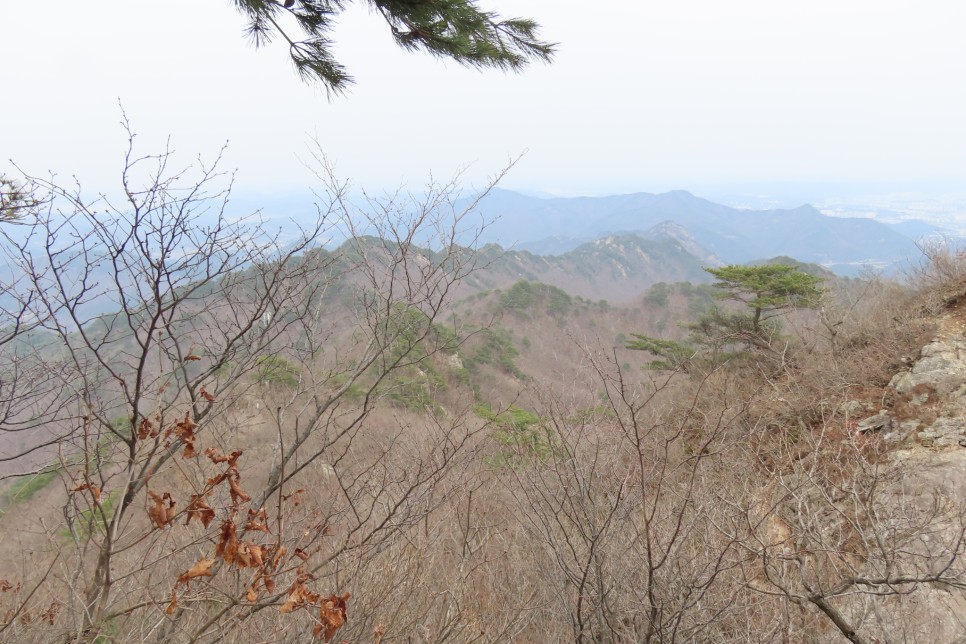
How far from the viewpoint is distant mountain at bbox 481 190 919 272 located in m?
119

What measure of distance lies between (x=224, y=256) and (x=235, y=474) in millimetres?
2005

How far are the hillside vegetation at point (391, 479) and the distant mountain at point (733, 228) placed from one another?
82636 mm

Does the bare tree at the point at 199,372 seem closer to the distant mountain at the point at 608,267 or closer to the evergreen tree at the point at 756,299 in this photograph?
the evergreen tree at the point at 756,299

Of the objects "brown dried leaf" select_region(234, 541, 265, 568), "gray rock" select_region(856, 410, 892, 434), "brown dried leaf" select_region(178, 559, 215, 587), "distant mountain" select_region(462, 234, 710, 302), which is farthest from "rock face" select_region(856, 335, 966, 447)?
"distant mountain" select_region(462, 234, 710, 302)

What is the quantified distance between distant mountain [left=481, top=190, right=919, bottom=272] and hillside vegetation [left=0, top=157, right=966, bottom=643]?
3253 inches

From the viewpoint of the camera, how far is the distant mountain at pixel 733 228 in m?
119

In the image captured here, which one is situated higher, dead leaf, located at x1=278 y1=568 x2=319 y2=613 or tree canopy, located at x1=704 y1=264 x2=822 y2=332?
dead leaf, located at x1=278 y1=568 x2=319 y2=613

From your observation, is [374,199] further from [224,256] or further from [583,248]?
[583,248]

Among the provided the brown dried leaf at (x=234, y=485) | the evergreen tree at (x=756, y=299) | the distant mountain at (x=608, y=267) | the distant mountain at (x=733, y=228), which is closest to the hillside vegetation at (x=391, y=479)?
the brown dried leaf at (x=234, y=485)

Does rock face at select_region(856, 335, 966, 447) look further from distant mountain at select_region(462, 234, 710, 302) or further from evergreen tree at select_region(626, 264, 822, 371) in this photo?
distant mountain at select_region(462, 234, 710, 302)

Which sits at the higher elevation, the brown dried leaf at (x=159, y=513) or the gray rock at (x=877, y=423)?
the brown dried leaf at (x=159, y=513)

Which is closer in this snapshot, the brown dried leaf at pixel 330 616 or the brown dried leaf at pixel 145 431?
the brown dried leaf at pixel 330 616

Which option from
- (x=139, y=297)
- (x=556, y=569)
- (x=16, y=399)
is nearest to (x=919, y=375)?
(x=556, y=569)

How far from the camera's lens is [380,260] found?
145 inches
